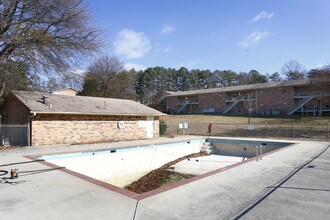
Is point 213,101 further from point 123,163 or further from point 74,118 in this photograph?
point 123,163

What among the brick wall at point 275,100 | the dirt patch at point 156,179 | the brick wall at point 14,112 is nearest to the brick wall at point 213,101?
the brick wall at point 275,100

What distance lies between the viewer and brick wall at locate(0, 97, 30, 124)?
18.9m

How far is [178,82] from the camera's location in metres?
99.2

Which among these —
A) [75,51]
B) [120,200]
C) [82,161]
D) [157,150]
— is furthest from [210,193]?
[75,51]

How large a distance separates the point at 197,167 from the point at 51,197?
38.1 feet

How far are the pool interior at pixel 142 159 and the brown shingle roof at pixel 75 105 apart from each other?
510cm

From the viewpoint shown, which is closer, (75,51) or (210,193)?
(210,193)

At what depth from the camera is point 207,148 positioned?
23.3 meters

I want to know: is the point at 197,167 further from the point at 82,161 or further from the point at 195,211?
the point at 195,211

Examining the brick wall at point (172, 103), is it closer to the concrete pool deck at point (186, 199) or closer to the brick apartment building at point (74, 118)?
the brick apartment building at point (74, 118)

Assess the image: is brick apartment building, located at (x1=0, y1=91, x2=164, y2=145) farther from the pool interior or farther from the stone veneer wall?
the pool interior

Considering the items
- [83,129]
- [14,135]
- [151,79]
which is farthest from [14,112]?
[151,79]

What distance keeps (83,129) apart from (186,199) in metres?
15.8

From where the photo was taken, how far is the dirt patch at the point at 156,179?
13.4m
